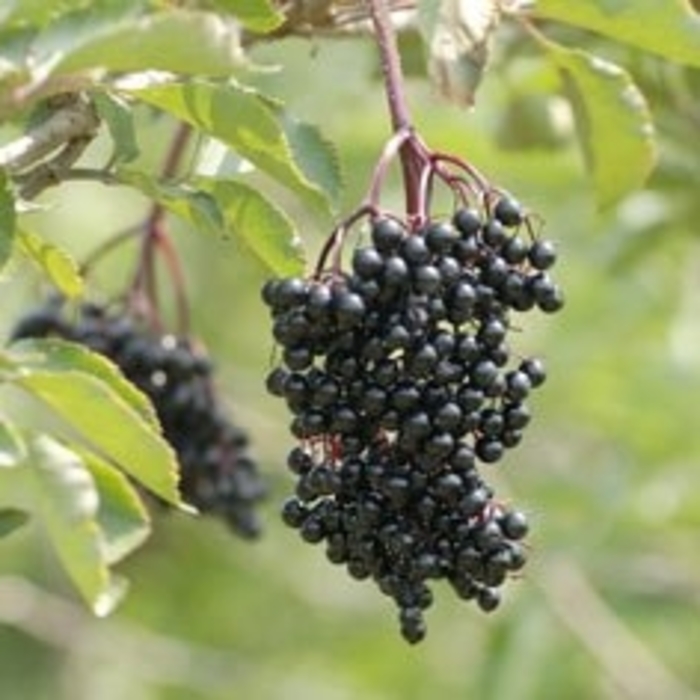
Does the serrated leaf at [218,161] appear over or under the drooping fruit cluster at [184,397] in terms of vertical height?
over

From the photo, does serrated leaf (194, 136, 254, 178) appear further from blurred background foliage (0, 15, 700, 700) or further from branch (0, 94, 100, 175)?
blurred background foliage (0, 15, 700, 700)

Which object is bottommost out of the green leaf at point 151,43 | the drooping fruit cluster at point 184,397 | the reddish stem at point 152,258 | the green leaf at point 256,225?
the drooping fruit cluster at point 184,397

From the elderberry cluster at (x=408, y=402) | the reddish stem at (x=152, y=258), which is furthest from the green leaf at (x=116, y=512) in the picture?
the reddish stem at (x=152, y=258)

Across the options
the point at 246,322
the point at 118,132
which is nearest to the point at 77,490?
the point at 118,132

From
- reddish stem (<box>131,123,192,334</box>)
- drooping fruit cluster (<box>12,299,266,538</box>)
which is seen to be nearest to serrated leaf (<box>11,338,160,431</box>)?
drooping fruit cluster (<box>12,299,266,538</box>)

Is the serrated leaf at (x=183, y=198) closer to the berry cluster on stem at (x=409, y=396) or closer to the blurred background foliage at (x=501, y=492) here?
the berry cluster on stem at (x=409, y=396)

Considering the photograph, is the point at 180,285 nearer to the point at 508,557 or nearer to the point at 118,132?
the point at 118,132

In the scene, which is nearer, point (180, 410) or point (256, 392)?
point (180, 410)
